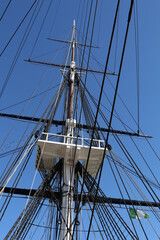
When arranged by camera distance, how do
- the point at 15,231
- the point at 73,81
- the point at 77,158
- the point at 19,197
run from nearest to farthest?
the point at 15,231, the point at 77,158, the point at 19,197, the point at 73,81

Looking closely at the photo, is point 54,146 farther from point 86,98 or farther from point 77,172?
point 86,98

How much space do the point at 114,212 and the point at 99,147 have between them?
1.79 m

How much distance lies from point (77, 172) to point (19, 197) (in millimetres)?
2282

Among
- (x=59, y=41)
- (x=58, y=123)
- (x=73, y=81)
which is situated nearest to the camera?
(x=73, y=81)

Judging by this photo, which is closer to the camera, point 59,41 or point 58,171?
point 58,171

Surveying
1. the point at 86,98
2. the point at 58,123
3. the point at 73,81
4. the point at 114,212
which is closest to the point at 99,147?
the point at 114,212

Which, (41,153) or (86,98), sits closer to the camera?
(41,153)

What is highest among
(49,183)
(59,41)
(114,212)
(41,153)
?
(59,41)

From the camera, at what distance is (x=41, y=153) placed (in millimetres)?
7539

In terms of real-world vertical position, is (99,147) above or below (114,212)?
above

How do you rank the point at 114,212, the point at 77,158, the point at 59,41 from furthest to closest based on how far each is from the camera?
the point at 59,41
the point at 77,158
the point at 114,212

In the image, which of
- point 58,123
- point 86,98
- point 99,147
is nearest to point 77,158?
point 99,147

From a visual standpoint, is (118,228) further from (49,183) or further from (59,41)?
(59,41)

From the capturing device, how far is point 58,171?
878 centimetres
